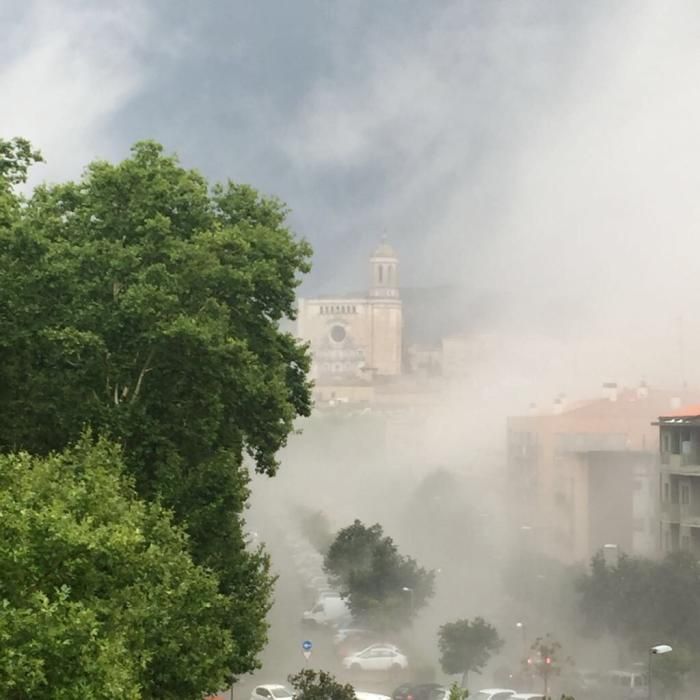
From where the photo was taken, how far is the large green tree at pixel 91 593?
2745 cm

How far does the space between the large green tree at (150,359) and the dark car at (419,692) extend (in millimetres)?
21945

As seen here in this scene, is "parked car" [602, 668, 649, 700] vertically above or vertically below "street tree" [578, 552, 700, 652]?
below

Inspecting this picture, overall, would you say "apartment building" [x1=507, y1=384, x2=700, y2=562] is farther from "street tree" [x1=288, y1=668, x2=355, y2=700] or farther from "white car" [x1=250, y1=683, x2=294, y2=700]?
"street tree" [x1=288, y1=668, x2=355, y2=700]

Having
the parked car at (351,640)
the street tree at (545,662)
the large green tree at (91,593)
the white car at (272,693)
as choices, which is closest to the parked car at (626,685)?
the street tree at (545,662)

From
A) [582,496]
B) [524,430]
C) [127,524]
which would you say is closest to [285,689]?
[127,524]

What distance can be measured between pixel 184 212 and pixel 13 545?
23.4m

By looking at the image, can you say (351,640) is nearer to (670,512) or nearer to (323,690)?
(670,512)

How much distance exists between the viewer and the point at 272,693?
6694 cm

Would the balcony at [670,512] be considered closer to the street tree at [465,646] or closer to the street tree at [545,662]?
the street tree at [545,662]

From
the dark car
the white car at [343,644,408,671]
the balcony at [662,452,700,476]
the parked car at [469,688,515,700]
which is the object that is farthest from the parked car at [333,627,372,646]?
the parked car at [469,688,515,700]

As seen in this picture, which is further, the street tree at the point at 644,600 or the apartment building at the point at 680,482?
the apartment building at the point at 680,482

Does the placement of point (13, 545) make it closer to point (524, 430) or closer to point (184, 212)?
point (184, 212)

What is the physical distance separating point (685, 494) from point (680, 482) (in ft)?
3.00

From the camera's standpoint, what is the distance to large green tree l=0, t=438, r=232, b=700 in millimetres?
27453
